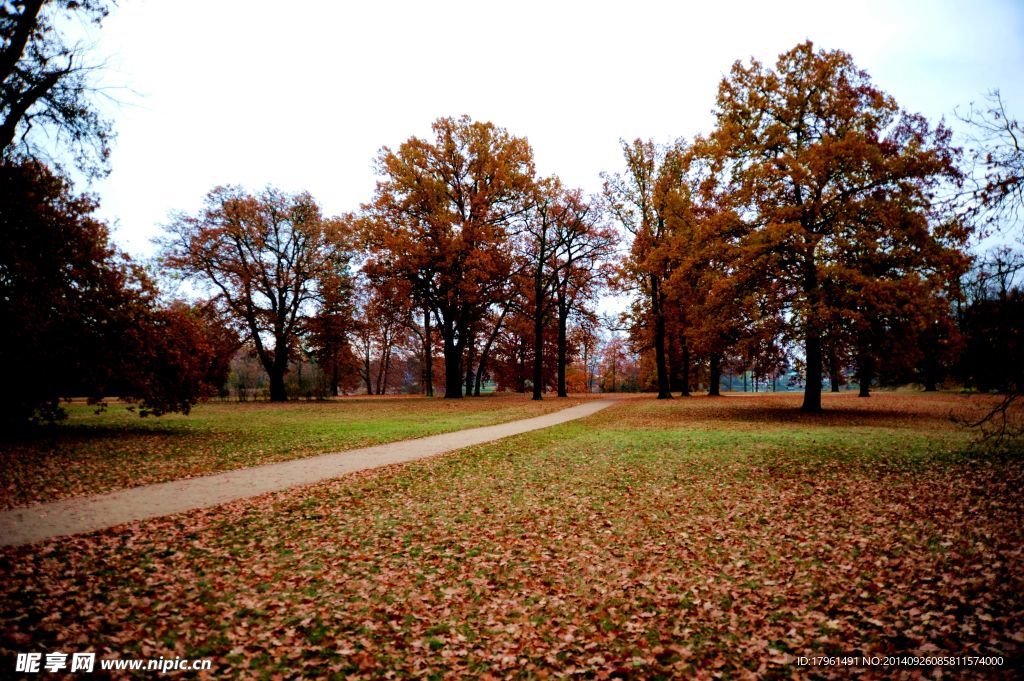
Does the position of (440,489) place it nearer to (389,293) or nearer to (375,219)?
(389,293)

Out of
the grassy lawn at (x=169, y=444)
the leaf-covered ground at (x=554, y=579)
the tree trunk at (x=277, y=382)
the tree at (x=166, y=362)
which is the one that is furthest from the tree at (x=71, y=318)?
the tree trunk at (x=277, y=382)

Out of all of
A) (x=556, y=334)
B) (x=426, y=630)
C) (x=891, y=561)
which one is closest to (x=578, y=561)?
(x=426, y=630)

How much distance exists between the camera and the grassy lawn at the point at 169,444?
29.9 ft

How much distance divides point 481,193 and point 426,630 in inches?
1140

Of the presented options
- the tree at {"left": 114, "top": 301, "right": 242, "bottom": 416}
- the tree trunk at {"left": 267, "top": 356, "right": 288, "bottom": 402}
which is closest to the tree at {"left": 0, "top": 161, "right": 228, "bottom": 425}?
the tree at {"left": 114, "top": 301, "right": 242, "bottom": 416}

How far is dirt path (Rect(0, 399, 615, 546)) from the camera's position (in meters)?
6.57

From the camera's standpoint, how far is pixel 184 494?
27.3ft

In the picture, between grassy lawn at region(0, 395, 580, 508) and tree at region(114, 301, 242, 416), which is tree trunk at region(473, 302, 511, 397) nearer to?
grassy lawn at region(0, 395, 580, 508)

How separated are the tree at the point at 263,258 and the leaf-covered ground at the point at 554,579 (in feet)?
97.0

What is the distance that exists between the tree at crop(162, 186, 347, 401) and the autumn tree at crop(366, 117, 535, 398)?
633 centimetres

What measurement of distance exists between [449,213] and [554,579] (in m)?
27.3

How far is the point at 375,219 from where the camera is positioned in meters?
30.6

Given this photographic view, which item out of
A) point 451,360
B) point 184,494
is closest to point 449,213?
point 451,360

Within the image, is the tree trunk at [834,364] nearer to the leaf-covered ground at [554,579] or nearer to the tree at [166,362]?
the leaf-covered ground at [554,579]
